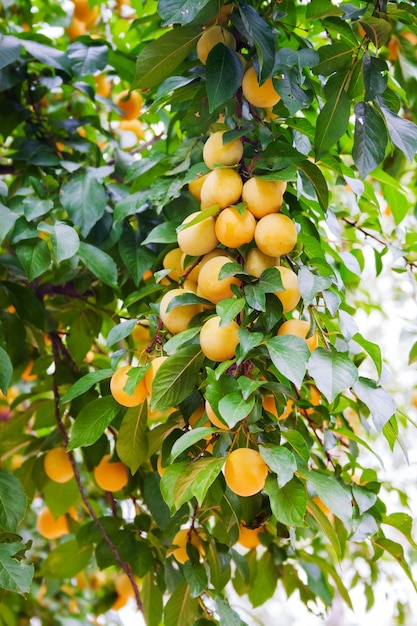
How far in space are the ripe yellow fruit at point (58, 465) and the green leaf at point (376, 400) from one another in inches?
18.5

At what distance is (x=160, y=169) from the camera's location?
0.80 m

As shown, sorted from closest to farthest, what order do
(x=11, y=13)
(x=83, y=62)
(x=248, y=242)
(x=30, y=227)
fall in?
(x=248, y=242) < (x=30, y=227) < (x=83, y=62) < (x=11, y=13)

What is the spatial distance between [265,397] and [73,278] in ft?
1.40

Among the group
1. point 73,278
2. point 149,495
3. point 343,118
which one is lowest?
point 149,495

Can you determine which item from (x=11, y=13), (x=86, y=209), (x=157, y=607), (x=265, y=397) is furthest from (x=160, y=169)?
(x=11, y=13)

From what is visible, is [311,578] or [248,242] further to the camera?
[311,578]

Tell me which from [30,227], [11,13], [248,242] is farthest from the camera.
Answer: [11,13]

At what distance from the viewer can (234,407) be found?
469 millimetres

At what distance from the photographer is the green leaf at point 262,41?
1.84ft

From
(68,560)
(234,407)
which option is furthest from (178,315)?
(68,560)

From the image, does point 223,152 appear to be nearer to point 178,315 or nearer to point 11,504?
point 178,315

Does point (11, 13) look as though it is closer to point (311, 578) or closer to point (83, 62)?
point (83, 62)

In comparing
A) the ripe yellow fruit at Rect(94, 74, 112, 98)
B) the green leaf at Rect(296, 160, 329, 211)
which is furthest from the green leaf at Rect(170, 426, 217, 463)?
the ripe yellow fruit at Rect(94, 74, 112, 98)

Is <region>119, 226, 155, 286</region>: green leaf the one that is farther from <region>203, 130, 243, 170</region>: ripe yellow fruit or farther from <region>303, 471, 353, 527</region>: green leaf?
<region>303, 471, 353, 527</region>: green leaf
